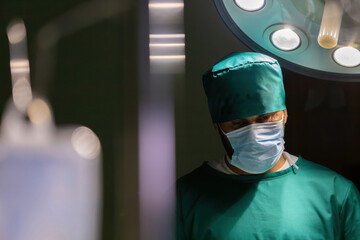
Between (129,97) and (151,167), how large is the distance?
1.02 feet

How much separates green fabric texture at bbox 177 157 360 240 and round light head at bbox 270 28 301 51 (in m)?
0.47

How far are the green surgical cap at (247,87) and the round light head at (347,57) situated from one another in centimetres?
22

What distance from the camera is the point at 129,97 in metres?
1.76

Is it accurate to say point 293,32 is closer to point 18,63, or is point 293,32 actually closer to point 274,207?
point 274,207

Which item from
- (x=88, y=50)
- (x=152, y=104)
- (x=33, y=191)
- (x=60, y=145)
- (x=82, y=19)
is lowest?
(x=33, y=191)

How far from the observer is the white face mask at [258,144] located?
1392 mm

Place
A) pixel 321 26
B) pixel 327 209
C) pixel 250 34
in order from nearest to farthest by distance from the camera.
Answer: pixel 321 26 → pixel 250 34 → pixel 327 209

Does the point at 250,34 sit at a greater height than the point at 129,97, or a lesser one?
greater

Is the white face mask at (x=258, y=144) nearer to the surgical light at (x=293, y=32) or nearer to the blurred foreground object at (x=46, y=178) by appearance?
the surgical light at (x=293, y=32)

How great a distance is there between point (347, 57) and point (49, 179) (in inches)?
49.3

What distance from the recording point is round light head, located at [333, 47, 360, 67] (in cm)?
124

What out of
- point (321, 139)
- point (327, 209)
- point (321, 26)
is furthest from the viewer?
point (321, 139)

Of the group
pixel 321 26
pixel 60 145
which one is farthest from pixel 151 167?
pixel 321 26

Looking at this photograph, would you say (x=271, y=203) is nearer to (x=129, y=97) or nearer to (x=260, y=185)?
(x=260, y=185)
